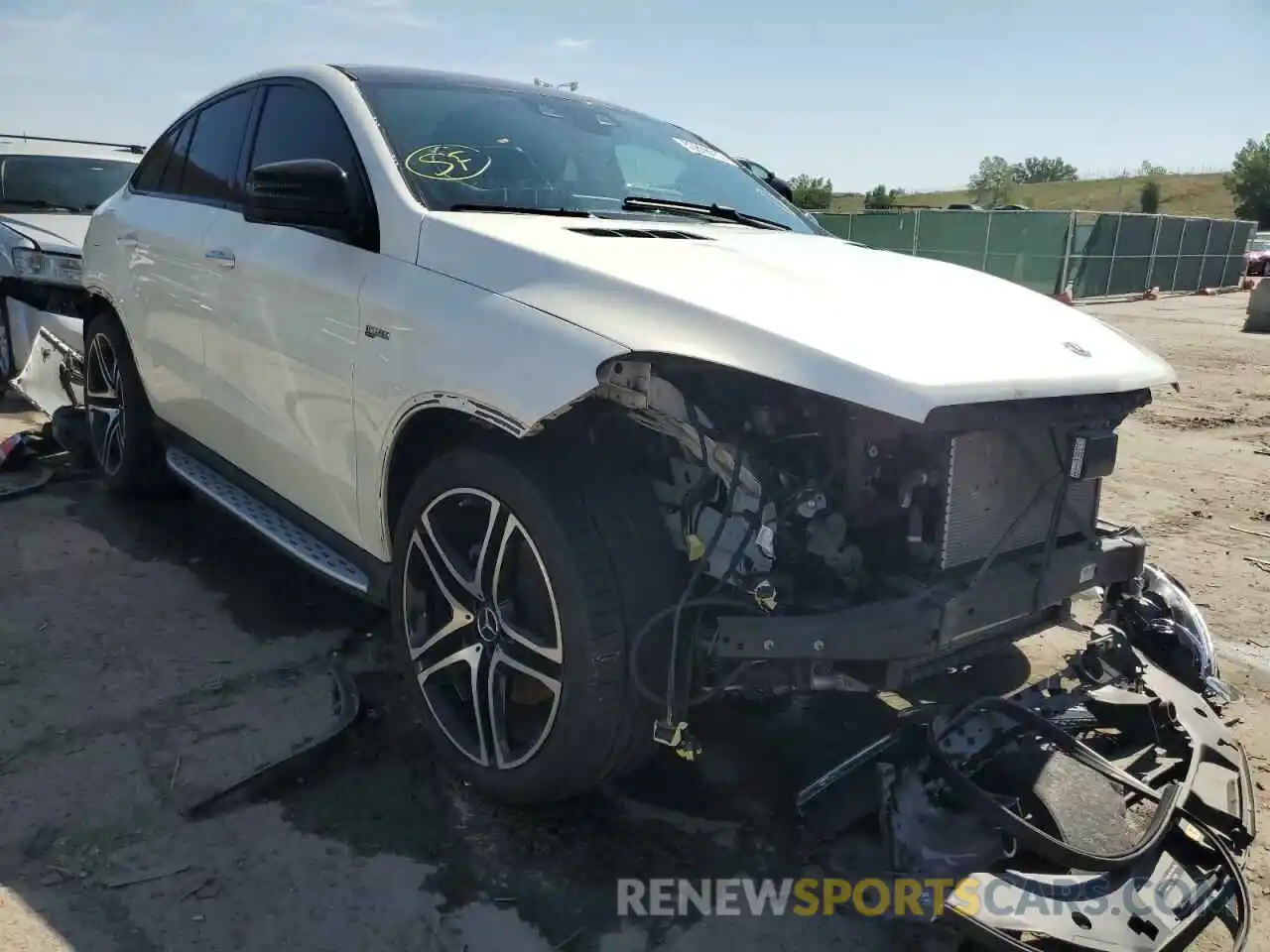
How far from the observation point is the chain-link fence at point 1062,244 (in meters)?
22.8

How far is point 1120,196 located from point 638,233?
8651 cm

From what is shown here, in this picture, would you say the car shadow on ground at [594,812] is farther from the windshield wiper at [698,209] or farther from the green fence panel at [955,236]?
the green fence panel at [955,236]

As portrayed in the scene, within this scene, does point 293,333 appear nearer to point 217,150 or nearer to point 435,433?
point 435,433

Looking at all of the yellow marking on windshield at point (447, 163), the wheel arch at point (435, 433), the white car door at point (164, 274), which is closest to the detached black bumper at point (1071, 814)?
the wheel arch at point (435, 433)

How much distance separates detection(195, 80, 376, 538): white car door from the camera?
2980 mm

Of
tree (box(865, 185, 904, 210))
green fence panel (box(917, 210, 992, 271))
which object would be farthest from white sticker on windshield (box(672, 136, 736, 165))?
tree (box(865, 185, 904, 210))

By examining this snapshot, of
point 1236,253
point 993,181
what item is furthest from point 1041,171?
point 1236,253

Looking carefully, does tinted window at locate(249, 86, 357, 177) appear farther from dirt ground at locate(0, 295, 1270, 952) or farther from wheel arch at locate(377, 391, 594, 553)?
dirt ground at locate(0, 295, 1270, 952)

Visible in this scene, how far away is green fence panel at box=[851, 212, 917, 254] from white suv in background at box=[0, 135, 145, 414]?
19.3 meters

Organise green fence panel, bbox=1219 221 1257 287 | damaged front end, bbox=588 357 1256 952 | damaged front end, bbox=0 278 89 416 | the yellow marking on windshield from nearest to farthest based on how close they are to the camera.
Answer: damaged front end, bbox=588 357 1256 952 < the yellow marking on windshield < damaged front end, bbox=0 278 89 416 < green fence panel, bbox=1219 221 1257 287

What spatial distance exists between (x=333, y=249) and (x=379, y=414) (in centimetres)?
60

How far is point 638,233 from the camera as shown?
2.84m

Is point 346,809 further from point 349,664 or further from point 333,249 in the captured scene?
point 333,249

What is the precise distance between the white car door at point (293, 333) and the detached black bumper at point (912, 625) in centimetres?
141
